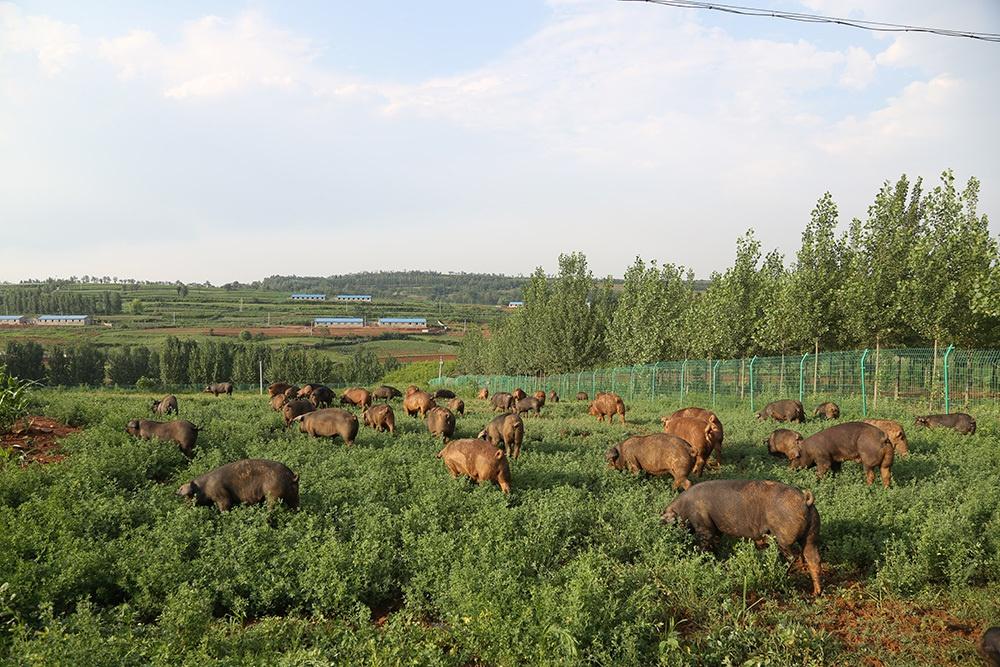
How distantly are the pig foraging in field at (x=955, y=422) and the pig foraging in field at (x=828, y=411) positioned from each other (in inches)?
105

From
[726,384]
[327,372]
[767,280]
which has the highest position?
[767,280]

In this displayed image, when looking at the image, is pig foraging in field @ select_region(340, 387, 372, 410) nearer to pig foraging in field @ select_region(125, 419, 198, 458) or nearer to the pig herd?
the pig herd

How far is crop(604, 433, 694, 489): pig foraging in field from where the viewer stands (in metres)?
10.2

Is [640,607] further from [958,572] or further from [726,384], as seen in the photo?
[726,384]

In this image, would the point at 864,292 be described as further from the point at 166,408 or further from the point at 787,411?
the point at 166,408

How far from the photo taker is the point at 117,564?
7.10m

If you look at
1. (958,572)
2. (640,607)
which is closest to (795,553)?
(958,572)

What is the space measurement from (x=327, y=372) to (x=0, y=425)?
255 feet

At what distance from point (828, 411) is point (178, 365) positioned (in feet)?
268

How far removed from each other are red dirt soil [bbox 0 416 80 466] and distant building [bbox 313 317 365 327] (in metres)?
121

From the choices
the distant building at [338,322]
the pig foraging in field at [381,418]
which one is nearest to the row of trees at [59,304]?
the distant building at [338,322]

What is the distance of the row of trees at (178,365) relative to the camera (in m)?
75.0

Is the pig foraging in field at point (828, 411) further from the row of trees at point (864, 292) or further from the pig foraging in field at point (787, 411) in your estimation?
the row of trees at point (864, 292)

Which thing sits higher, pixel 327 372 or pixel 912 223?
pixel 912 223
